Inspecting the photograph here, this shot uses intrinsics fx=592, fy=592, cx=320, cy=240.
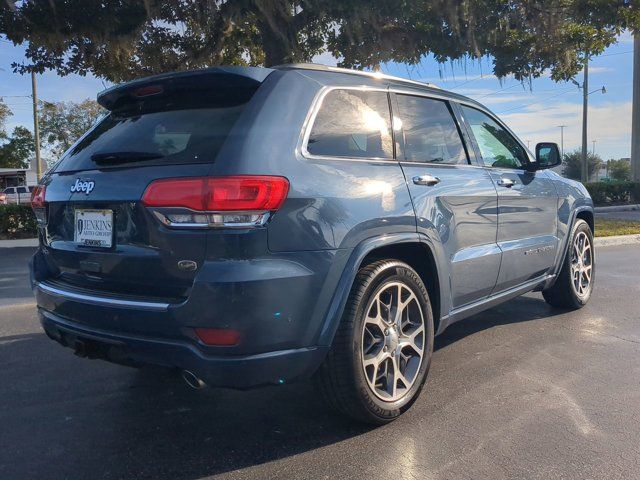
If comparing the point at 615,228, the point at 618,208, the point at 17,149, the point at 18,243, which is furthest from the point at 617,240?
the point at 17,149

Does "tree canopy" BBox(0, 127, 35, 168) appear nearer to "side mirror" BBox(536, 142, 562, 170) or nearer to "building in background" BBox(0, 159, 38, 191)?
"building in background" BBox(0, 159, 38, 191)

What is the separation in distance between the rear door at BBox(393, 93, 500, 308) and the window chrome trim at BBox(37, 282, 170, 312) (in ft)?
5.12

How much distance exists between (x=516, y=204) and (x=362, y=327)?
2139 millimetres

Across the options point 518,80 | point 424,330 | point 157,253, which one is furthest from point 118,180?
point 518,80

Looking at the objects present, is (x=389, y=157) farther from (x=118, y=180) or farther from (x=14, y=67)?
(x=14, y=67)

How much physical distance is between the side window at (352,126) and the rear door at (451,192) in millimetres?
145

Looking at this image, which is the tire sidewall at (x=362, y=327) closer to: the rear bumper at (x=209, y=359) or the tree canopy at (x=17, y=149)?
the rear bumper at (x=209, y=359)

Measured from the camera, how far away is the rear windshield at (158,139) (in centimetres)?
284

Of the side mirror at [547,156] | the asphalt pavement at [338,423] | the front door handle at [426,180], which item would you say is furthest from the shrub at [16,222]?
the front door handle at [426,180]

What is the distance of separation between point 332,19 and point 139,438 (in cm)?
848

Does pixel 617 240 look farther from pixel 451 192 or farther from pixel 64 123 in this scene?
pixel 64 123

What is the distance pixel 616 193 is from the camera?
70.8 feet

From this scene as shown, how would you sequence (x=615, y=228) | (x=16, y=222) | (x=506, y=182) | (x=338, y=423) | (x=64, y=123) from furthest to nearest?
1. (x=64, y=123)
2. (x=16, y=222)
3. (x=615, y=228)
4. (x=506, y=182)
5. (x=338, y=423)

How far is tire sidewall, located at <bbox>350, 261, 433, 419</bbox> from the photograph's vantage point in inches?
120
